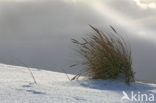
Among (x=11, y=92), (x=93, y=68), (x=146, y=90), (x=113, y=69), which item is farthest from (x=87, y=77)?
(x=11, y=92)

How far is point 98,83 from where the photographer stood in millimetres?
2541

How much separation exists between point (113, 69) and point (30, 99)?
1242mm

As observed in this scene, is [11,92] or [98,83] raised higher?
[11,92]

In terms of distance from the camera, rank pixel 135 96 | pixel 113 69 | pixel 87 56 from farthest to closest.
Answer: pixel 87 56, pixel 113 69, pixel 135 96

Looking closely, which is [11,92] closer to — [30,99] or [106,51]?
[30,99]

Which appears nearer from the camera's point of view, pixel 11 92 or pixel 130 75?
pixel 11 92

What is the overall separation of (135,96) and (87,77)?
0.73m

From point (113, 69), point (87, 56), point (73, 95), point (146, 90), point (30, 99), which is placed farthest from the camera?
point (87, 56)

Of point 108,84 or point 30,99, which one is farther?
point 108,84

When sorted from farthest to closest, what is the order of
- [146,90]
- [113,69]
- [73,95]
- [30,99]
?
[113,69] < [146,90] < [73,95] < [30,99]

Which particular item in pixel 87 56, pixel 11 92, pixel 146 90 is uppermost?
pixel 11 92

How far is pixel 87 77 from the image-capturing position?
277 centimetres

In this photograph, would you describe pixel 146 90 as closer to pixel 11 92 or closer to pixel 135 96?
pixel 135 96

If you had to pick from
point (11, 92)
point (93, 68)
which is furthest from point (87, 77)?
point (11, 92)
